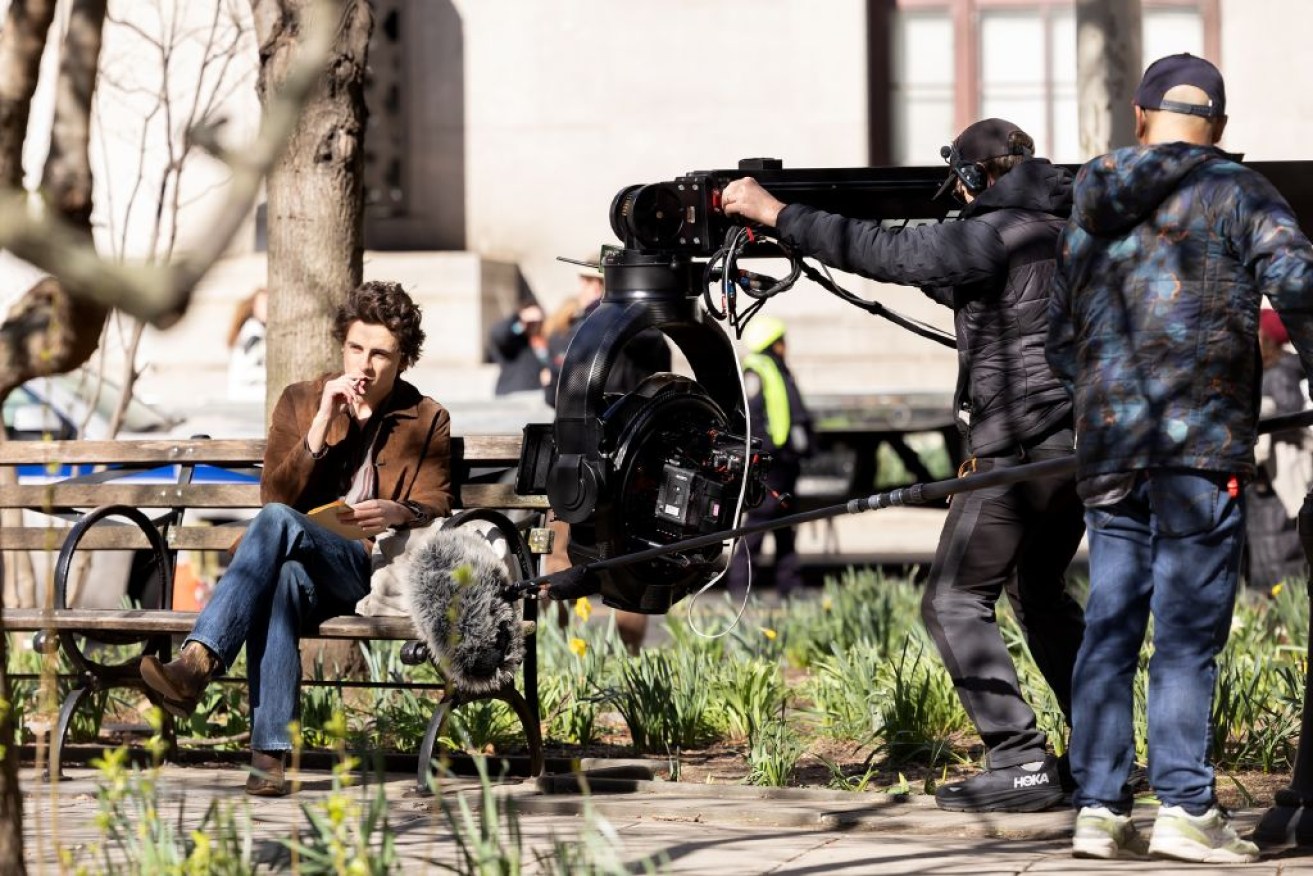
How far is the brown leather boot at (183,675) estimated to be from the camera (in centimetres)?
596

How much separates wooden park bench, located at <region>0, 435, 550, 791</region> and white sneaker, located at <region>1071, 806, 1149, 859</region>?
172cm

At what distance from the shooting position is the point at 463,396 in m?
17.0

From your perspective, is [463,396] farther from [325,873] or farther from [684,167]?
[325,873]

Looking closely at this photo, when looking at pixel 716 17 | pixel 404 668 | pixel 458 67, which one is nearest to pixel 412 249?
pixel 458 67

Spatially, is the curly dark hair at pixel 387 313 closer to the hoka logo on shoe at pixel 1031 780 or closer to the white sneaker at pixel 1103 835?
the hoka logo on shoe at pixel 1031 780

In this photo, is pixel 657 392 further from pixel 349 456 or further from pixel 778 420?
pixel 778 420

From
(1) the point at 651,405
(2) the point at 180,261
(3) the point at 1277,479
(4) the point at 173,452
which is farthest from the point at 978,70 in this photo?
(2) the point at 180,261

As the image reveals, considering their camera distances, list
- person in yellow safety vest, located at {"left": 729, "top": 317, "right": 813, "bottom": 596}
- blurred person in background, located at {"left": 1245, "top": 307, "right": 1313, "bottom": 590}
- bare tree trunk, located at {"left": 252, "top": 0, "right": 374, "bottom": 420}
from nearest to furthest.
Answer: bare tree trunk, located at {"left": 252, "top": 0, "right": 374, "bottom": 420}
person in yellow safety vest, located at {"left": 729, "top": 317, "right": 813, "bottom": 596}
blurred person in background, located at {"left": 1245, "top": 307, "right": 1313, "bottom": 590}

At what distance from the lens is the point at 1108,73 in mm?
9508

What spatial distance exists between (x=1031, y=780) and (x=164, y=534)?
2.88 metres

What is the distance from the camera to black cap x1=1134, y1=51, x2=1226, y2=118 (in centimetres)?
508

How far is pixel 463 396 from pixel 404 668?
30.6ft

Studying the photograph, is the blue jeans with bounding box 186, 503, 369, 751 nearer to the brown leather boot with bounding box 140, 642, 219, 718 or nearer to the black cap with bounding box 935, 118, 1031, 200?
the brown leather boot with bounding box 140, 642, 219, 718

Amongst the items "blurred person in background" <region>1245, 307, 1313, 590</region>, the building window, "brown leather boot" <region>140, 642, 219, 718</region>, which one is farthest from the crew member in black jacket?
the building window
